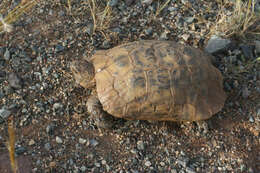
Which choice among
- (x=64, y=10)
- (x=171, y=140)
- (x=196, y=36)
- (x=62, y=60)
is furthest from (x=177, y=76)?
(x=64, y=10)

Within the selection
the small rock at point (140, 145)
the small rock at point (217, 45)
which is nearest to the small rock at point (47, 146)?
the small rock at point (140, 145)

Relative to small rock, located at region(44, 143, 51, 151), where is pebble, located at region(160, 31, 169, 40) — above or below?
above

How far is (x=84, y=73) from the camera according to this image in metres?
3.57

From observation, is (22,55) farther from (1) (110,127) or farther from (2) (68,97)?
(1) (110,127)

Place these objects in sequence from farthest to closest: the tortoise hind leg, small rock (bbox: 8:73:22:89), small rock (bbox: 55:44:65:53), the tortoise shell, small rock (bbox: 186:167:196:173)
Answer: small rock (bbox: 55:44:65:53), small rock (bbox: 8:73:22:89), the tortoise hind leg, small rock (bbox: 186:167:196:173), the tortoise shell

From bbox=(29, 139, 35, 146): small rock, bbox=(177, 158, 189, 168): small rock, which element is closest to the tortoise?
bbox=(177, 158, 189, 168): small rock

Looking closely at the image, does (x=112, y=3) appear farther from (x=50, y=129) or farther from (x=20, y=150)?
(x=20, y=150)

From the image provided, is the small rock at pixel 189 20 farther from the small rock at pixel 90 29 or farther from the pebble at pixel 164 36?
the small rock at pixel 90 29

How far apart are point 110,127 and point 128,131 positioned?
243mm

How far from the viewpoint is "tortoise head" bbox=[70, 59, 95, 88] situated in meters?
3.58

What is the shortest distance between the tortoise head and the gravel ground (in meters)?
0.29

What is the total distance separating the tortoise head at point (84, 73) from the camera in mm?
3582

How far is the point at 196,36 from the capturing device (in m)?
4.48

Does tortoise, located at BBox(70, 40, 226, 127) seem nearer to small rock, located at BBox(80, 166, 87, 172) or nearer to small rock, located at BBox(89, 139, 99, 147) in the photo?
small rock, located at BBox(89, 139, 99, 147)
